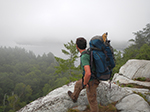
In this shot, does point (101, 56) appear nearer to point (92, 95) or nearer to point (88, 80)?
point (88, 80)

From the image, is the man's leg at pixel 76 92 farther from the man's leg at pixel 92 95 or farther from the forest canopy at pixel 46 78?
the forest canopy at pixel 46 78

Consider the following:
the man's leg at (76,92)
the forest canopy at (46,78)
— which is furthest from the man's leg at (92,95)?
the forest canopy at (46,78)

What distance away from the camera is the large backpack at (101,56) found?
2.19 m

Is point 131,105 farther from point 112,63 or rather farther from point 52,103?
point 52,103

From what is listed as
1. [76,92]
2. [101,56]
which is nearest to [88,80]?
[101,56]

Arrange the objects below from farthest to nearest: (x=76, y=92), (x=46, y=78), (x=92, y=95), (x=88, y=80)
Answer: (x=46, y=78) → (x=76, y=92) → (x=92, y=95) → (x=88, y=80)

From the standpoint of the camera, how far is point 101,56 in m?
2.19

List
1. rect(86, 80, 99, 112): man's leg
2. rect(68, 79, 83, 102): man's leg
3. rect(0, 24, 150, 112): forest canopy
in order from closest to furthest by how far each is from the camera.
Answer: rect(86, 80, 99, 112): man's leg, rect(68, 79, 83, 102): man's leg, rect(0, 24, 150, 112): forest canopy

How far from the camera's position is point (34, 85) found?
229 feet

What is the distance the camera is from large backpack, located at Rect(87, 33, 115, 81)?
219 centimetres

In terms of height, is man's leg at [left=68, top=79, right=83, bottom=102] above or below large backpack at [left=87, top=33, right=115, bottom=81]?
below

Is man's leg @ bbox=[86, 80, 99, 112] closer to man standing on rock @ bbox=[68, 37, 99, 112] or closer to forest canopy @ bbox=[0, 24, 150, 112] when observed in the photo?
man standing on rock @ bbox=[68, 37, 99, 112]

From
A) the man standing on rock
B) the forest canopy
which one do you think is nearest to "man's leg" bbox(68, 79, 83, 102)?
the man standing on rock

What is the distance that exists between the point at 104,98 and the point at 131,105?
42.2 inches
